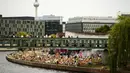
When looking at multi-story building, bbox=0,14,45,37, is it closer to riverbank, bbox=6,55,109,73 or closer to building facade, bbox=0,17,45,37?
building facade, bbox=0,17,45,37

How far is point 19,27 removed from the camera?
185 m

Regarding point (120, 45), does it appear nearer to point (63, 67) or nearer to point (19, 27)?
point (63, 67)

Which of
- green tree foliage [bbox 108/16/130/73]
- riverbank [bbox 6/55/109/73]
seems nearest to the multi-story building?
riverbank [bbox 6/55/109/73]

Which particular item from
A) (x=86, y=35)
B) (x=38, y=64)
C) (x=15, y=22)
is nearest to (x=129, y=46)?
(x=38, y=64)

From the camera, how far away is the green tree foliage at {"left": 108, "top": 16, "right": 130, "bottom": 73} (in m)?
52.0

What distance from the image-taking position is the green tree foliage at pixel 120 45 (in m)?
52.0

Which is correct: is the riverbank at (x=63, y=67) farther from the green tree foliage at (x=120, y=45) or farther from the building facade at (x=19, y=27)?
the building facade at (x=19, y=27)

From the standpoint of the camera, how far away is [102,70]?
55.9 metres

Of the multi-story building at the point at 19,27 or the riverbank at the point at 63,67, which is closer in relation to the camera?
the riverbank at the point at 63,67

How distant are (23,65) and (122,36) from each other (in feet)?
80.8

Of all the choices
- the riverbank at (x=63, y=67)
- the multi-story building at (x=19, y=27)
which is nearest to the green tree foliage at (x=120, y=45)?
the riverbank at (x=63, y=67)

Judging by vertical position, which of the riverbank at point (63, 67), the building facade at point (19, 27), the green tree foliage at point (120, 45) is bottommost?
the building facade at point (19, 27)

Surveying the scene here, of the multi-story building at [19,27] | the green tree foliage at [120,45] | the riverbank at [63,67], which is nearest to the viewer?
the green tree foliage at [120,45]

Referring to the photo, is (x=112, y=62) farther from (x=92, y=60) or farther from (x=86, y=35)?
(x=86, y=35)
